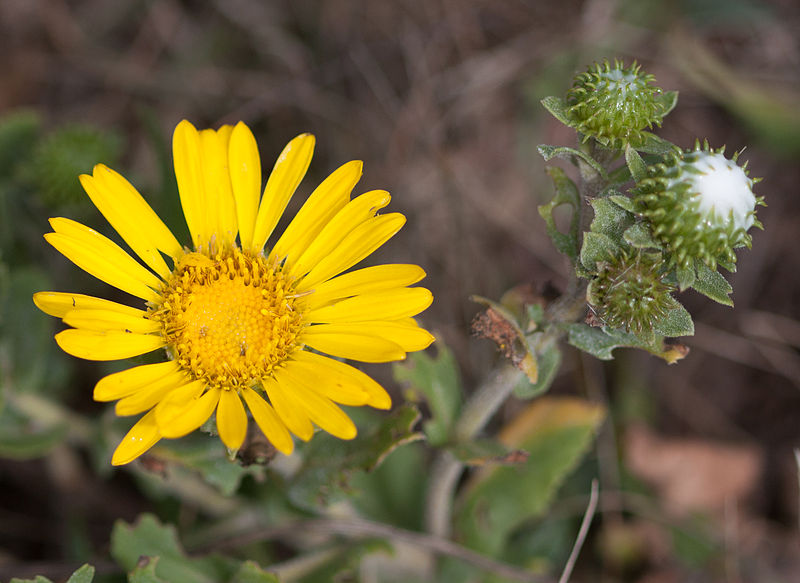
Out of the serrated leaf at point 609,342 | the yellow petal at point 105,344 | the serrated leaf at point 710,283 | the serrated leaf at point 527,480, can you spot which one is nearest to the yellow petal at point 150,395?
the yellow petal at point 105,344

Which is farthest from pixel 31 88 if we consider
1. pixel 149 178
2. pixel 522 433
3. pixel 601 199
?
pixel 601 199

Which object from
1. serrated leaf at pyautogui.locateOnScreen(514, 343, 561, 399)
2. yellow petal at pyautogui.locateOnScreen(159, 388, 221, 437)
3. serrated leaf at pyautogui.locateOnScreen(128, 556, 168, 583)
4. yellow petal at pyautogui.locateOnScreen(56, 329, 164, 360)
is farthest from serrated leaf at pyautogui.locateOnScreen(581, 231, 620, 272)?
serrated leaf at pyautogui.locateOnScreen(128, 556, 168, 583)

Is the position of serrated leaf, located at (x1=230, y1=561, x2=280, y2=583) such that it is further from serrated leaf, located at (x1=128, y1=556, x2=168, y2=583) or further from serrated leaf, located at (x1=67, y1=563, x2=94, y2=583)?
serrated leaf, located at (x1=67, y1=563, x2=94, y2=583)

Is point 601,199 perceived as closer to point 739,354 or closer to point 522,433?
point 522,433

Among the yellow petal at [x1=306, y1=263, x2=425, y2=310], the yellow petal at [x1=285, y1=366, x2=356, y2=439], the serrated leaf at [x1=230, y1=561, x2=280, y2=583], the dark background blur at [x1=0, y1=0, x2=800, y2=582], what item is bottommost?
the serrated leaf at [x1=230, y1=561, x2=280, y2=583]

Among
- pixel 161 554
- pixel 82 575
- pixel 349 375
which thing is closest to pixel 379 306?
pixel 349 375

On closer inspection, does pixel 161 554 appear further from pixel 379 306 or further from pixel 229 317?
pixel 379 306
